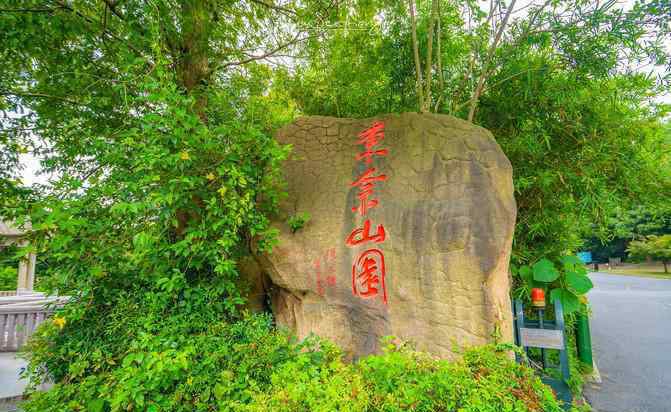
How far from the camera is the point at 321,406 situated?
1.75 meters

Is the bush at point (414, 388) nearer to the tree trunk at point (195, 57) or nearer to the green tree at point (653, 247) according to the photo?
the tree trunk at point (195, 57)

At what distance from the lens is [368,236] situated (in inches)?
114

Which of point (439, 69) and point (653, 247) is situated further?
point (653, 247)

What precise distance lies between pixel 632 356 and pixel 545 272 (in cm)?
307

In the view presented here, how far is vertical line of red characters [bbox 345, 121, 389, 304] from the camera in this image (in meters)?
2.79

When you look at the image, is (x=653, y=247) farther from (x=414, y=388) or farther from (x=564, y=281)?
(x=414, y=388)

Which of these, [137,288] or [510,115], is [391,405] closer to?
[137,288]

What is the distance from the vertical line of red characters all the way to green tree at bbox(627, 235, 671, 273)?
21390 millimetres

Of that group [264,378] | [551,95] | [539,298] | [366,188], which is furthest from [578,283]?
[264,378]

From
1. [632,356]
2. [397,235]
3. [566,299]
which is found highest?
[397,235]

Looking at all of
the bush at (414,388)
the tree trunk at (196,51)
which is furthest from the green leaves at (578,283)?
the tree trunk at (196,51)

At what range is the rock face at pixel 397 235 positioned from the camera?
8.10ft

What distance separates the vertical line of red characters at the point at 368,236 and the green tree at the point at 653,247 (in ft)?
70.2

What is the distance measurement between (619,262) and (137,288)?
32.6 m
